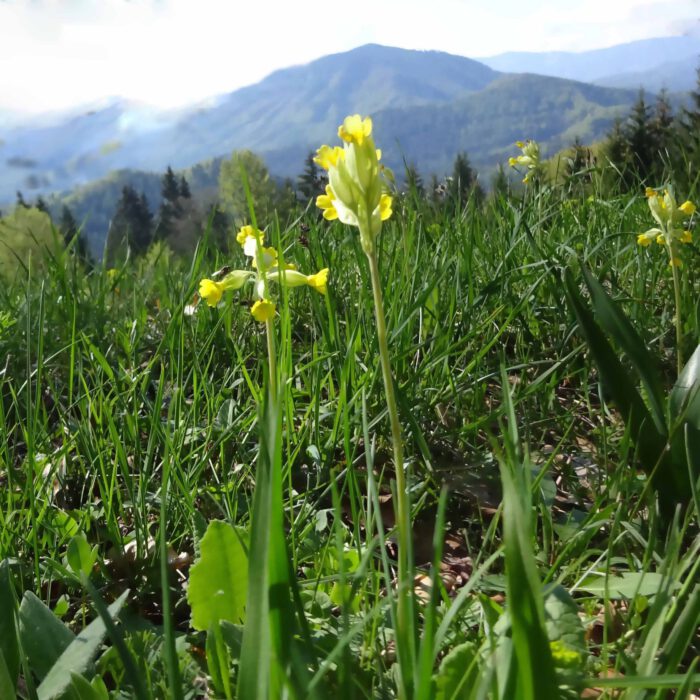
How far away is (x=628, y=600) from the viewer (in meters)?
1.08

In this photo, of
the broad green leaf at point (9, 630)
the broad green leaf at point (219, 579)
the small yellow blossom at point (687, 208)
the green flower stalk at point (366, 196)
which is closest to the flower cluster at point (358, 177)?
the green flower stalk at point (366, 196)

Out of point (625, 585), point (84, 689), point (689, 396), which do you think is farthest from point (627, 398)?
point (84, 689)

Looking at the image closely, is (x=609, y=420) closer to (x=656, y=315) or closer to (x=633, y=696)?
(x=656, y=315)

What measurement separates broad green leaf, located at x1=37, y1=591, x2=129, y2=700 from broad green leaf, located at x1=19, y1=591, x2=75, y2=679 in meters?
0.07

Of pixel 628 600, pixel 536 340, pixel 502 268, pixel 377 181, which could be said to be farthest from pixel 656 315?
pixel 377 181

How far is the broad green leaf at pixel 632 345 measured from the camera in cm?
136

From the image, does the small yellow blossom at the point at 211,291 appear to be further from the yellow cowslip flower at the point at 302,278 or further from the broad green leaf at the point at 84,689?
the broad green leaf at the point at 84,689

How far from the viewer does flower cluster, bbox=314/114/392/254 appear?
0.88 metres

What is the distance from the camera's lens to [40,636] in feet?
3.26

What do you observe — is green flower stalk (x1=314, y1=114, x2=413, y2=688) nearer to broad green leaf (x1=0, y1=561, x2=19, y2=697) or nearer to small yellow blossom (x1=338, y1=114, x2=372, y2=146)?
small yellow blossom (x1=338, y1=114, x2=372, y2=146)

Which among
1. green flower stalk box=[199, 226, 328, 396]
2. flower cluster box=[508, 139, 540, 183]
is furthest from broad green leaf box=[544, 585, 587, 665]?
flower cluster box=[508, 139, 540, 183]

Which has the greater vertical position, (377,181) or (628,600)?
(377,181)

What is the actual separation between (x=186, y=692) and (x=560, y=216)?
261 centimetres

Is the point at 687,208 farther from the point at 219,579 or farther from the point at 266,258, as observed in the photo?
the point at 219,579
